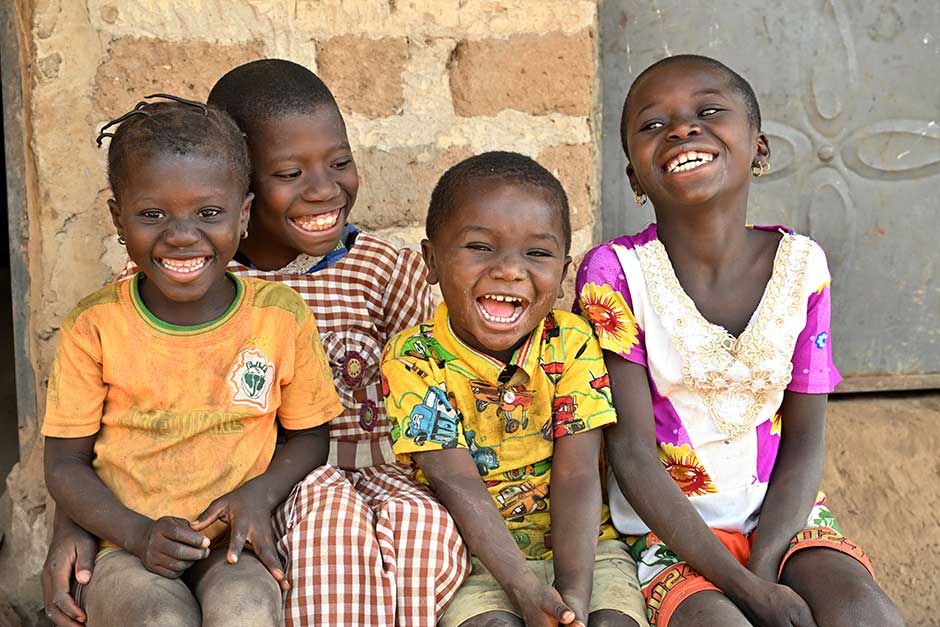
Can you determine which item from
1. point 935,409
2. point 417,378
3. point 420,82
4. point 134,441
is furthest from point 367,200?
point 935,409

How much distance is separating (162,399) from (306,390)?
10.8 inches

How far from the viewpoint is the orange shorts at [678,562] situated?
80.0 inches

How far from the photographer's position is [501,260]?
2.09 metres

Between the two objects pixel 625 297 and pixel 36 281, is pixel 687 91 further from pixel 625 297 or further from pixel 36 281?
pixel 36 281

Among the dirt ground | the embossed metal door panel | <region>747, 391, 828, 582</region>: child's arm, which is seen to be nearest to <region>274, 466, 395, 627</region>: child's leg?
<region>747, 391, 828, 582</region>: child's arm

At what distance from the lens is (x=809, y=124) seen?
10.6 feet

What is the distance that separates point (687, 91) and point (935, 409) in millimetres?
1549

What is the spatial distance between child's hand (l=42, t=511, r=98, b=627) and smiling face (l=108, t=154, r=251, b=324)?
465 mm

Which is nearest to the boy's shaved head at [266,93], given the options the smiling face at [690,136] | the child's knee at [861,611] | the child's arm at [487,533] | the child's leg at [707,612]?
the smiling face at [690,136]

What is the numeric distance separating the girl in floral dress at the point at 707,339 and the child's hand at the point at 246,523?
2.28 ft

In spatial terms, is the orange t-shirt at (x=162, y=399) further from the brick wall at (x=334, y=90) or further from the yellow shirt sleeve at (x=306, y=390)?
the brick wall at (x=334, y=90)

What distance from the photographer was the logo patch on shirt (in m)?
2.08

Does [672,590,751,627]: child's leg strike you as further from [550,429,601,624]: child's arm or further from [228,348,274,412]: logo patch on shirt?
[228,348,274,412]: logo patch on shirt

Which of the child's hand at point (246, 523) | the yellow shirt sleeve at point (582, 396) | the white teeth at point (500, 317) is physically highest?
the white teeth at point (500, 317)
